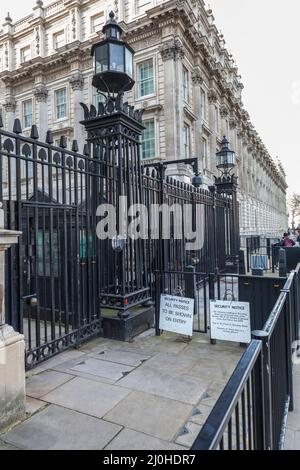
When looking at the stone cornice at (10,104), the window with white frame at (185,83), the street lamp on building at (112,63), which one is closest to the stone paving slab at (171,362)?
the street lamp on building at (112,63)

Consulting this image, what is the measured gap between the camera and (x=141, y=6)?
24.0 m

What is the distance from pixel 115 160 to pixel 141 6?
24201 millimetres

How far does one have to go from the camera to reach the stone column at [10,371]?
9.65ft

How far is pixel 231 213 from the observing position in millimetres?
13375

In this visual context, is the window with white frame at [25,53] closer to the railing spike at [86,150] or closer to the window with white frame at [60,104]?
the window with white frame at [60,104]

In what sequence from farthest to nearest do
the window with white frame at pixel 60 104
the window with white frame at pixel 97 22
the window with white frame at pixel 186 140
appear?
1. the window with white frame at pixel 60 104
2. the window with white frame at pixel 97 22
3. the window with white frame at pixel 186 140

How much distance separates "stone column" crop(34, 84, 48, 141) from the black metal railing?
29.5m

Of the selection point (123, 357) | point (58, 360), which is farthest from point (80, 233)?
point (123, 357)

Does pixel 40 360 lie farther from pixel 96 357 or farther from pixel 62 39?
pixel 62 39

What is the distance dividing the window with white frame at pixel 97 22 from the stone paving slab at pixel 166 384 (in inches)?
1152

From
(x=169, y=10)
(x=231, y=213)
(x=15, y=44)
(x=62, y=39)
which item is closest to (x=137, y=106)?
(x=169, y=10)

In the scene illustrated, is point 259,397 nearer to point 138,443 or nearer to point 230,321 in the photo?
point 138,443

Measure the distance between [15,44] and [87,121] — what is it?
107 feet
